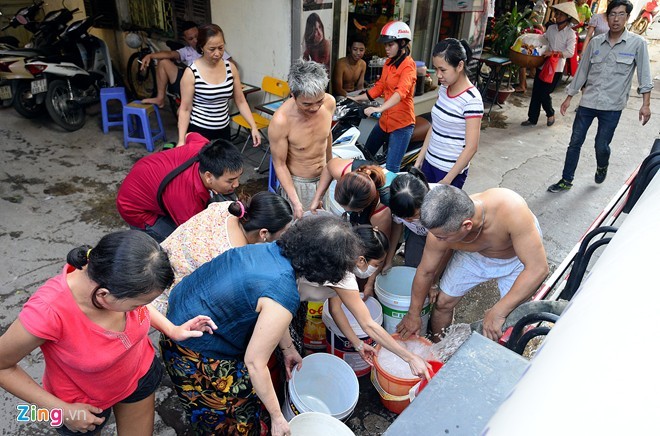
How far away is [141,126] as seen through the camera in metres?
6.13

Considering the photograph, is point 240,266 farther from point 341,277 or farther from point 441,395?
point 441,395

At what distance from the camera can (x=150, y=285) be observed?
5.18ft

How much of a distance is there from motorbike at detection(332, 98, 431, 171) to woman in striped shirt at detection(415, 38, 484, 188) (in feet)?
3.21

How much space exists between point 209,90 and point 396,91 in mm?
1714

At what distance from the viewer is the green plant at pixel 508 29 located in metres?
8.84

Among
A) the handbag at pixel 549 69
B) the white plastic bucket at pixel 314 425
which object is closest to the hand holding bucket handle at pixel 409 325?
the white plastic bucket at pixel 314 425

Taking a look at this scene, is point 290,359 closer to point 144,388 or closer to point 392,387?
point 392,387

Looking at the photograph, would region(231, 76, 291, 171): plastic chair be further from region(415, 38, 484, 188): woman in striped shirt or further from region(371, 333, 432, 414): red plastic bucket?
region(371, 333, 432, 414): red plastic bucket

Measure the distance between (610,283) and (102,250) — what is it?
149 centimetres

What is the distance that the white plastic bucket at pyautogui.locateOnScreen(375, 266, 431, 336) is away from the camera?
290 centimetres

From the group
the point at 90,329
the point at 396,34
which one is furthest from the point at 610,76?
the point at 90,329

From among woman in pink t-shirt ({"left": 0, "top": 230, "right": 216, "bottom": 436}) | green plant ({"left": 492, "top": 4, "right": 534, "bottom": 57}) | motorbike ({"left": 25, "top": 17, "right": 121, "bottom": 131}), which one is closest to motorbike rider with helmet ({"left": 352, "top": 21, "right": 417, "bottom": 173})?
woman in pink t-shirt ({"left": 0, "top": 230, "right": 216, "bottom": 436})

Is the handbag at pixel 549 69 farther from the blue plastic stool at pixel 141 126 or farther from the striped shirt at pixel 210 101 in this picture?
the blue plastic stool at pixel 141 126

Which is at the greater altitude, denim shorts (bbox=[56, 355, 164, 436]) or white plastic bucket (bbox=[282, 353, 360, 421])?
denim shorts (bbox=[56, 355, 164, 436])
